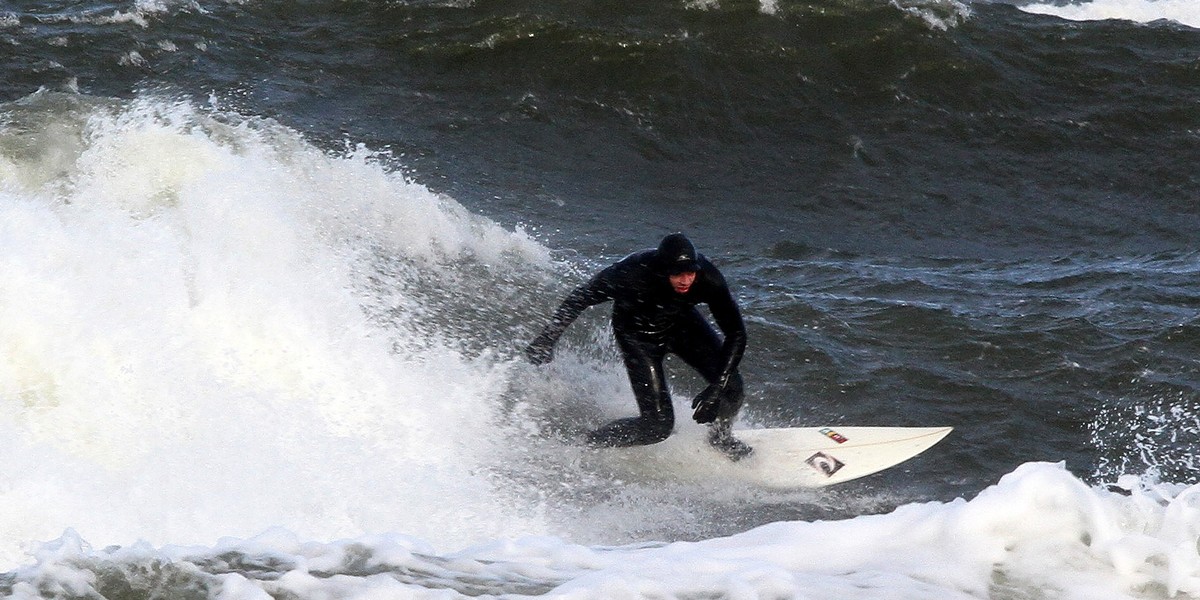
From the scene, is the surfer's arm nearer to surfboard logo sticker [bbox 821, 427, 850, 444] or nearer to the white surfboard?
the white surfboard

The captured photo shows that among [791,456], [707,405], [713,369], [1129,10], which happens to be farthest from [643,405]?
[1129,10]

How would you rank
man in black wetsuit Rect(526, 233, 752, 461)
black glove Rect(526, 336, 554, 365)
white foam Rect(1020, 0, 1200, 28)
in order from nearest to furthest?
man in black wetsuit Rect(526, 233, 752, 461), black glove Rect(526, 336, 554, 365), white foam Rect(1020, 0, 1200, 28)

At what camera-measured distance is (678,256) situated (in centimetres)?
741

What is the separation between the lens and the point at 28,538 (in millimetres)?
6363

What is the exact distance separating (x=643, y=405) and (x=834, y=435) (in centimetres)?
131

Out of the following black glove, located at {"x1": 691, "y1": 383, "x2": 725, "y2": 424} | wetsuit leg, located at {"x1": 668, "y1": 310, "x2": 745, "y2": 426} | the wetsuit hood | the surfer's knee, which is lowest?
the surfer's knee

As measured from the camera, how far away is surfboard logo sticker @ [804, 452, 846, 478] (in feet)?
26.0

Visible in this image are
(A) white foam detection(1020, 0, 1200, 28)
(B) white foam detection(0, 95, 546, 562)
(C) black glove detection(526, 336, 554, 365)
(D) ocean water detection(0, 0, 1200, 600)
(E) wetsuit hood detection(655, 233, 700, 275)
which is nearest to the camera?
(D) ocean water detection(0, 0, 1200, 600)

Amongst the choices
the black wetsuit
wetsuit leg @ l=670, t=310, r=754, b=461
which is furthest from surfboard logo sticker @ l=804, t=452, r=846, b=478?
the black wetsuit

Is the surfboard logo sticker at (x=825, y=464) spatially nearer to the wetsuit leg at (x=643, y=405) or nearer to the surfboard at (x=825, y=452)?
the surfboard at (x=825, y=452)

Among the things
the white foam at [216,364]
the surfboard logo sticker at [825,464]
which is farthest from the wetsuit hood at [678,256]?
the white foam at [216,364]

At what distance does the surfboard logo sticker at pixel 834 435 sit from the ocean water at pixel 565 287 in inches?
15.6

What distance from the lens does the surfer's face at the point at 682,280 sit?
7445 millimetres

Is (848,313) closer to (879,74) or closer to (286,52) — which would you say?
(879,74)
